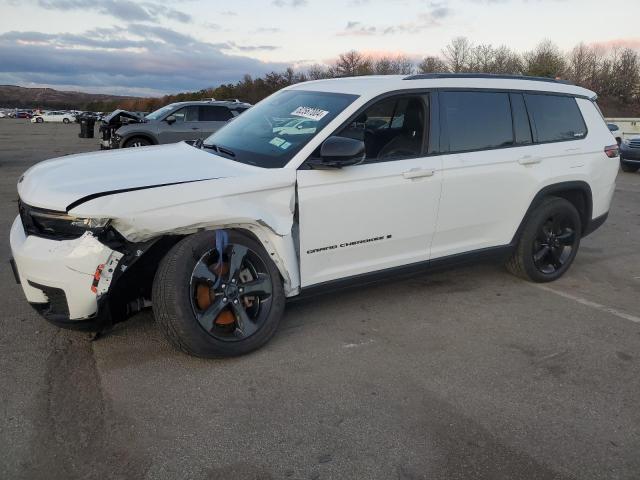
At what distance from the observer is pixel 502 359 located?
3.69 metres

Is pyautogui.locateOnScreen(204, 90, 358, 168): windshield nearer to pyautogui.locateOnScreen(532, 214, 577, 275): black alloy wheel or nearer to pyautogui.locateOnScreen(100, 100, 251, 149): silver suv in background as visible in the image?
pyautogui.locateOnScreen(532, 214, 577, 275): black alloy wheel

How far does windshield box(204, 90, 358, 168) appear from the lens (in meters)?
3.80

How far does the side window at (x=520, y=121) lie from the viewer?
477 centimetres

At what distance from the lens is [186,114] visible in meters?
14.8

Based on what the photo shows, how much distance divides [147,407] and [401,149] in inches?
100

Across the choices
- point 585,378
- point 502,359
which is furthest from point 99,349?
point 585,378

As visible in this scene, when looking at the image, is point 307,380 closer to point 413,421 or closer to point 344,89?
point 413,421

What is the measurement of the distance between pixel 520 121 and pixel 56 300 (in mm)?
3875

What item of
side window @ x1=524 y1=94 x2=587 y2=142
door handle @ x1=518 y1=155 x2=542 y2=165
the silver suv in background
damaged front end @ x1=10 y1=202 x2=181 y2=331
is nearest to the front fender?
damaged front end @ x1=10 y1=202 x2=181 y2=331

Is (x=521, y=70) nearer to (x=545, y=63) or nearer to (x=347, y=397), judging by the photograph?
(x=545, y=63)

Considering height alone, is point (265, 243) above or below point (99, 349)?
above

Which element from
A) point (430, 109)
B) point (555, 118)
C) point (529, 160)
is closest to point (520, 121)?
point (529, 160)

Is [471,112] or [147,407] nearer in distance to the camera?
[147,407]

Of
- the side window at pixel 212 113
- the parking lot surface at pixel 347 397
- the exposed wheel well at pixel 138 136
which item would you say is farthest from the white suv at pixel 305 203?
the side window at pixel 212 113
